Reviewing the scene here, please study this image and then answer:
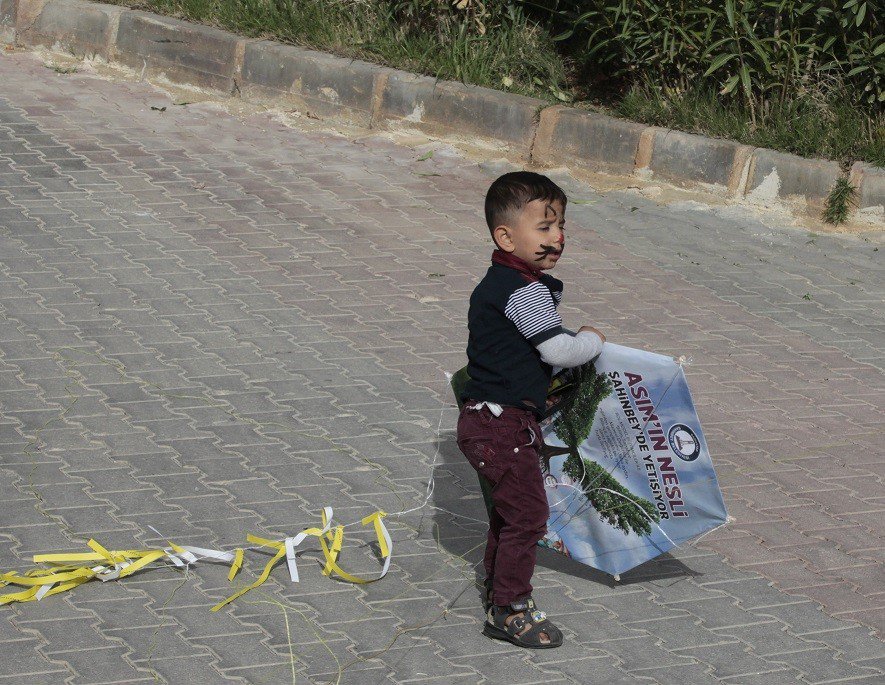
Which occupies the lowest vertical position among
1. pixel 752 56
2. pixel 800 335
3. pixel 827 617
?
pixel 827 617

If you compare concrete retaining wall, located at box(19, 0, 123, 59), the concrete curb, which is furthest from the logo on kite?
concrete retaining wall, located at box(19, 0, 123, 59)

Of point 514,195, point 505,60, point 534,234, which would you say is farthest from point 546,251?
point 505,60

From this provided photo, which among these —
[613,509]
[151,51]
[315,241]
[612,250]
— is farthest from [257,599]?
[151,51]

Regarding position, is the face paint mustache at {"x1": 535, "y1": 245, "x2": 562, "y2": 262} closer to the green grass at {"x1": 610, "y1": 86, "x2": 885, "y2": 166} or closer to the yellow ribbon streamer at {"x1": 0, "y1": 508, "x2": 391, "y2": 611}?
the yellow ribbon streamer at {"x1": 0, "y1": 508, "x2": 391, "y2": 611}

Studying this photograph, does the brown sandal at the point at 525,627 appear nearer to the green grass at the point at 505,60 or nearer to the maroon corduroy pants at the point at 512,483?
the maroon corduroy pants at the point at 512,483

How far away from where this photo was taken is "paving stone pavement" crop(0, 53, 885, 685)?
13.4 ft

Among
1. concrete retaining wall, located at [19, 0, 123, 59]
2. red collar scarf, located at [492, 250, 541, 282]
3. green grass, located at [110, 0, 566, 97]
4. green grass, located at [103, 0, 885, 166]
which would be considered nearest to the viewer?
red collar scarf, located at [492, 250, 541, 282]

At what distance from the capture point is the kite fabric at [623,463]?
4.09 metres

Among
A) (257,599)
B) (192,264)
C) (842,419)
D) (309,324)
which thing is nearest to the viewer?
(257,599)

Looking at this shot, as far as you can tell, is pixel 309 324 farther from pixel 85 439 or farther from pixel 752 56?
pixel 752 56

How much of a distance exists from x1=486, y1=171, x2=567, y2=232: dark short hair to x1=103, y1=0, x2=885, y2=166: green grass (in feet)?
16.7

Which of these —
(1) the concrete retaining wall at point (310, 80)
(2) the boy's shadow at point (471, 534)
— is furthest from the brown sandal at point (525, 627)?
(1) the concrete retaining wall at point (310, 80)

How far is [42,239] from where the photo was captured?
734cm

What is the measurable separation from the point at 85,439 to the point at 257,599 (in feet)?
4.66
